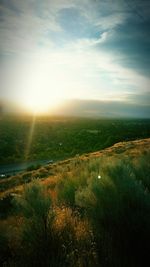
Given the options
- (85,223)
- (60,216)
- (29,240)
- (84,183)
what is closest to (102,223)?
(85,223)

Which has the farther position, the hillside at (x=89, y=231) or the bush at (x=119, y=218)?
the bush at (x=119, y=218)

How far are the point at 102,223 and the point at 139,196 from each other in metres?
1.03

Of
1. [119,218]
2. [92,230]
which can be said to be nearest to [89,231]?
[92,230]

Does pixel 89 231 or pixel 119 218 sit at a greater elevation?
pixel 119 218

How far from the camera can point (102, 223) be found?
18.8ft

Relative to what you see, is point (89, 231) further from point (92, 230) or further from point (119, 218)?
point (119, 218)

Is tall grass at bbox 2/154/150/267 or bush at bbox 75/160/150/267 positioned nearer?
tall grass at bbox 2/154/150/267

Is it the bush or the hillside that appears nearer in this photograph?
the hillside

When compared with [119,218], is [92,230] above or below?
below

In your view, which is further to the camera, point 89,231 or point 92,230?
point 92,230

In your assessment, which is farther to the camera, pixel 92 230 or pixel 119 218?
pixel 92 230

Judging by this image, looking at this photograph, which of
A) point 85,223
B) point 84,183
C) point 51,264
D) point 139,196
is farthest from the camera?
point 84,183

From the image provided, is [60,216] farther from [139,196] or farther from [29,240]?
[139,196]

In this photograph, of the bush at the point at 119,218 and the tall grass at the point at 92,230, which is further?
the bush at the point at 119,218
